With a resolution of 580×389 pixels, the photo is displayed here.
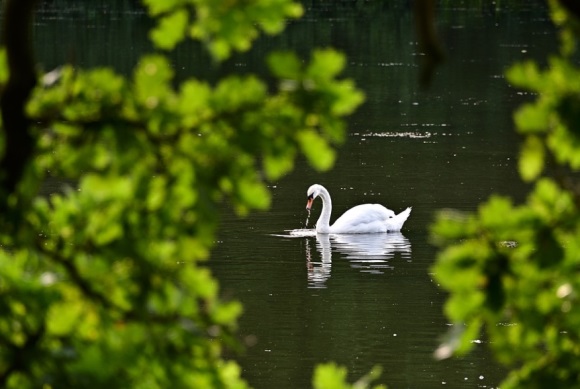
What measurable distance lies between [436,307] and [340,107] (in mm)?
13996

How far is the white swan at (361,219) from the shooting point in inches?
846

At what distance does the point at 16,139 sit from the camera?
2.82m

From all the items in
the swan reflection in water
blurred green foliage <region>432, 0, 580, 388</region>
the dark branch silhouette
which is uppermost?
the dark branch silhouette

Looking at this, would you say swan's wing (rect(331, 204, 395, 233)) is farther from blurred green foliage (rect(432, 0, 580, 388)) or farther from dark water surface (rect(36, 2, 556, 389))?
blurred green foliage (rect(432, 0, 580, 388))

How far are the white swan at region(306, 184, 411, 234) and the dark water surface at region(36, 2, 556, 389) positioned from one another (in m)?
0.20

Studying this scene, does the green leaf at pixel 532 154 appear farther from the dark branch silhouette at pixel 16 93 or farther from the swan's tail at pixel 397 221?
the swan's tail at pixel 397 221

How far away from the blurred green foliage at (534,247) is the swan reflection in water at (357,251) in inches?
580

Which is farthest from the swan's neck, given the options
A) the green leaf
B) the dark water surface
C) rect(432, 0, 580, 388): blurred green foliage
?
the green leaf

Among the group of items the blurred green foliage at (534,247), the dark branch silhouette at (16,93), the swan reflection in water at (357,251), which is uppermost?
the dark branch silhouette at (16,93)

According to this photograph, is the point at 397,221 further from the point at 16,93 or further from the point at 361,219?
the point at 16,93

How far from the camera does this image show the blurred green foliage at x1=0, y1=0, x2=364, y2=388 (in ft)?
9.04

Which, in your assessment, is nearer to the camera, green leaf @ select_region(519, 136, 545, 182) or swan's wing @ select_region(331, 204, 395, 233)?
green leaf @ select_region(519, 136, 545, 182)

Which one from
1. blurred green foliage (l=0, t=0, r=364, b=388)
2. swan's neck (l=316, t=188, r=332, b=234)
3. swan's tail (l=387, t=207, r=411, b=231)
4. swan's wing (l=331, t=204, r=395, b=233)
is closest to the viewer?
blurred green foliage (l=0, t=0, r=364, b=388)

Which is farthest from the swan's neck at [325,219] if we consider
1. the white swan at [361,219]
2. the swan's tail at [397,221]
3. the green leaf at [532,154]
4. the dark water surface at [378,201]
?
the green leaf at [532,154]
